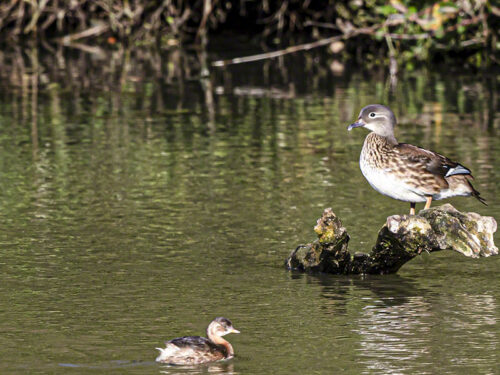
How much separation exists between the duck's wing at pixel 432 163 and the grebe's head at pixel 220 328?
2.89 meters

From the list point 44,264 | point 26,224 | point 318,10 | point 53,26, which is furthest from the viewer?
point 53,26

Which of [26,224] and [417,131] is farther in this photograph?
[417,131]

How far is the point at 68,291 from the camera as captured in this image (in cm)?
965

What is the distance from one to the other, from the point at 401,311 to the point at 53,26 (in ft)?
89.8

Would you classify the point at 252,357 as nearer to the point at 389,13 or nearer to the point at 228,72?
the point at 389,13

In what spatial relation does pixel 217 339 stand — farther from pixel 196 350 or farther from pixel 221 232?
pixel 221 232

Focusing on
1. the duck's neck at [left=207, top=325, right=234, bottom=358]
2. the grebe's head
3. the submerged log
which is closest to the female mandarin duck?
the submerged log

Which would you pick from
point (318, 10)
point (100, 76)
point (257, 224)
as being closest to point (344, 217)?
point (257, 224)

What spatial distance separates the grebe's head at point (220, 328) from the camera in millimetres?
7898

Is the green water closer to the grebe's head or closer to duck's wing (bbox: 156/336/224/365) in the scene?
duck's wing (bbox: 156/336/224/365)

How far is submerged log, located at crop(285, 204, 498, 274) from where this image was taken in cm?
942

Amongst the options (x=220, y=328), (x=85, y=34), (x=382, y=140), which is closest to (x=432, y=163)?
(x=382, y=140)

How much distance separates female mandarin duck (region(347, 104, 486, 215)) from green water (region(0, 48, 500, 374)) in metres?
0.68

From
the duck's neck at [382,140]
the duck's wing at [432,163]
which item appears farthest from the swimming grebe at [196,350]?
the duck's neck at [382,140]
